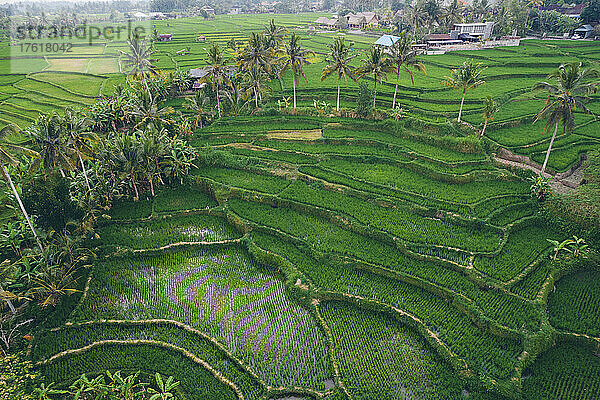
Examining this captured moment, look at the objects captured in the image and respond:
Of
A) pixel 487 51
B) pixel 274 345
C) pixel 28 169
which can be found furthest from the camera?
pixel 487 51

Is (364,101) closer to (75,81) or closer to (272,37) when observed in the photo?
(272,37)

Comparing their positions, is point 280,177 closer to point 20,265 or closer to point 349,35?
point 20,265

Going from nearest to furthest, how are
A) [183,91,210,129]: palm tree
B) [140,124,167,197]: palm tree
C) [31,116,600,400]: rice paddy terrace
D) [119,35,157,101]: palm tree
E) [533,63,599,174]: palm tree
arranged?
[31,116,600,400]: rice paddy terrace → [533,63,599,174]: palm tree → [140,124,167,197]: palm tree → [119,35,157,101]: palm tree → [183,91,210,129]: palm tree

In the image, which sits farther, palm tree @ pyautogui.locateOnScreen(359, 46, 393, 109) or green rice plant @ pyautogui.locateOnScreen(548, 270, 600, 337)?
palm tree @ pyautogui.locateOnScreen(359, 46, 393, 109)

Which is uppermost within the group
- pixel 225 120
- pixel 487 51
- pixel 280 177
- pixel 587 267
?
pixel 487 51

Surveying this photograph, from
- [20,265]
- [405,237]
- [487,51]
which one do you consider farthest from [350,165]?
[487,51]

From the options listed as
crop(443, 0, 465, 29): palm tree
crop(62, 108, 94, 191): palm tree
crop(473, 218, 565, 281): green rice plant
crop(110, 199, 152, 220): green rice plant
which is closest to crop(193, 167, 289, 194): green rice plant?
crop(110, 199, 152, 220): green rice plant
